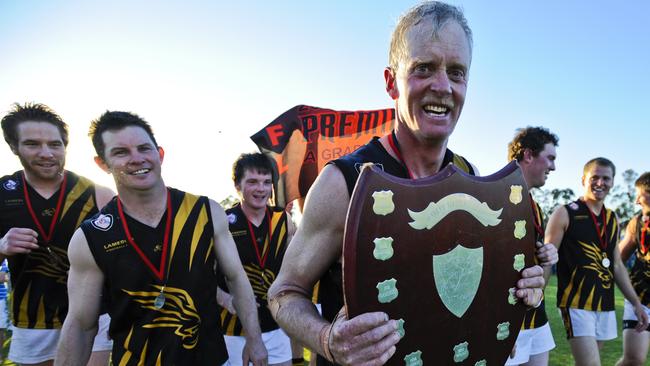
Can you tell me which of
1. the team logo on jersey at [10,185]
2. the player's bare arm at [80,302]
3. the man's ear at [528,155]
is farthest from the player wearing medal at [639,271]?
the team logo on jersey at [10,185]

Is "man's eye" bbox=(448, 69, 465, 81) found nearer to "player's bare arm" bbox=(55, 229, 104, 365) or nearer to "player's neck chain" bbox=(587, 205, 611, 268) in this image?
"player's bare arm" bbox=(55, 229, 104, 365)

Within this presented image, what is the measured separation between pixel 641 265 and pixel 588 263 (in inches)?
70.7

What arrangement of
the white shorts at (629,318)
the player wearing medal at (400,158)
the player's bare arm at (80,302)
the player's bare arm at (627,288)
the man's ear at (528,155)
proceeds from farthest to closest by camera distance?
the white shorts at (629,318) < the player's bare arm at (627,288) < the man's ear at (528,155) < the player's bare arm at (80,302) < the player wearing medal at (400,158)

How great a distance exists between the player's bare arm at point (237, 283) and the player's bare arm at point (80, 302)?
2.56ft

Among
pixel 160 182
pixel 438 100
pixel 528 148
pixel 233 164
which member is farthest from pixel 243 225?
pixel 438 100

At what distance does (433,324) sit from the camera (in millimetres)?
1465

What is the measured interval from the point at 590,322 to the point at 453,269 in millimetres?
4997

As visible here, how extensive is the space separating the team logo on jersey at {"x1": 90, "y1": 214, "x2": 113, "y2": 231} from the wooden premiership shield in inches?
85.4

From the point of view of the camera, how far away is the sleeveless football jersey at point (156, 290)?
285 centimetres

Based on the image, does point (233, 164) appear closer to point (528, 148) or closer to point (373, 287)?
point (528, 148)

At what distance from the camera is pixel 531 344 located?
4.87m

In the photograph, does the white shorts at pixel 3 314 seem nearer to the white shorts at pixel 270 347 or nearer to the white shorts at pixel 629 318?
the white shorts at pixel 270 347

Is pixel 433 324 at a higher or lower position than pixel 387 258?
lower

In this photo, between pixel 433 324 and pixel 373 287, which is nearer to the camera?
pixel 373 287
